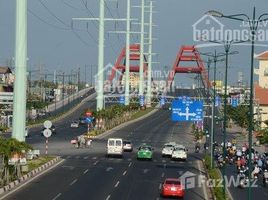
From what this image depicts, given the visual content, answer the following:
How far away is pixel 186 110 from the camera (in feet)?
236

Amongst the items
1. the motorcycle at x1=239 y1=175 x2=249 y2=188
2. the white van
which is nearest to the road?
the white van

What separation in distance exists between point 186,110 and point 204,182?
2570cm

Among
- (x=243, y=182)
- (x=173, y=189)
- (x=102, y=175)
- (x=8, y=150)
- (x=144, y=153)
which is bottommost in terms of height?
(x=102, y=175)

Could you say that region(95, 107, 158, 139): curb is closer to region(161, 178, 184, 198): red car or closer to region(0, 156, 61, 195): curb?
region(0, 156, 61, 195): curb

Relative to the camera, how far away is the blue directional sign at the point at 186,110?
235 feet

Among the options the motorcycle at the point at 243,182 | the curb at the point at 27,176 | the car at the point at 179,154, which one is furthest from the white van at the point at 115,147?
the motorcycle at the point at 243,182

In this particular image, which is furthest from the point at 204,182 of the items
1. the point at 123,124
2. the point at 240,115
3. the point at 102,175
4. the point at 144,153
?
the point at 123,124

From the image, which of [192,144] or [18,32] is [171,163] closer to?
[18,32]

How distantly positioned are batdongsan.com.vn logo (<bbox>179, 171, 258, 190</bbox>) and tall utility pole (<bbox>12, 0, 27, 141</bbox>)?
10872 millimetres

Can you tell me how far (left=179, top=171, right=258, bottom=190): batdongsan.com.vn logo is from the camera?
1704 inches

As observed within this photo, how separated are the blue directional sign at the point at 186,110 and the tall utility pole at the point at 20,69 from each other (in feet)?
84.4

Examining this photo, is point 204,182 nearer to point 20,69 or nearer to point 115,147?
point 20,69

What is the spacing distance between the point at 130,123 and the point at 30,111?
20779 millimetres

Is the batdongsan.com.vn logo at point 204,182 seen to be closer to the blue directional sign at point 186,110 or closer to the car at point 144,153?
the car at point 144,153
